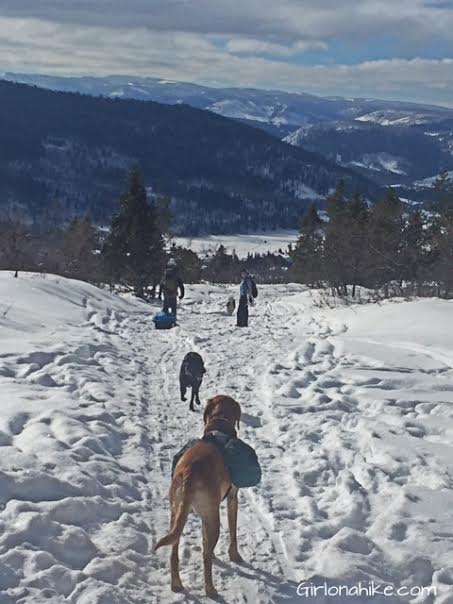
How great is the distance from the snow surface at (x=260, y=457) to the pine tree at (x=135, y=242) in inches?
760

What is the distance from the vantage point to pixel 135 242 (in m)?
32.6

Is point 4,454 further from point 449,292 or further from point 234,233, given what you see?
point 234,233

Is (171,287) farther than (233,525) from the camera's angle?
Yes

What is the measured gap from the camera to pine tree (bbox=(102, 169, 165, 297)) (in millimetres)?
32531

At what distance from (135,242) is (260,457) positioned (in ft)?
87.2

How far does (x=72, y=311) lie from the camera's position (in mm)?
15844

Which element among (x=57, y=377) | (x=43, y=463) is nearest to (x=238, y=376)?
(x=57, y=377)

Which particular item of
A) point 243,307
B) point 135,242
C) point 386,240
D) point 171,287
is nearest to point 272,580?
point 243,307

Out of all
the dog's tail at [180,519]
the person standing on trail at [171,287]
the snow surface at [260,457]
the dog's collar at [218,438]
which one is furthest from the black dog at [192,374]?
the person standing on trail at [171,287]

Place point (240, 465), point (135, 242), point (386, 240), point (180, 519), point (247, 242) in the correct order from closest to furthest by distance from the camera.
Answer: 1. point (180, 519)
2. point (240, 465)
3. point (386, 240)
4. point (135, 242)
5. point (247, 242)

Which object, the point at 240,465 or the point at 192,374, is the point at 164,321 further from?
the point at 240,465

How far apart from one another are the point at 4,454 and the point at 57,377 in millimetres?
3384

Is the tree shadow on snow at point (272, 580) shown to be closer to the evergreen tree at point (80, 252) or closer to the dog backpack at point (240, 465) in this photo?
the dog backpack at point (240, 465)

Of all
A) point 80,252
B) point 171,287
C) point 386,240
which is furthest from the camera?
point 80,252
